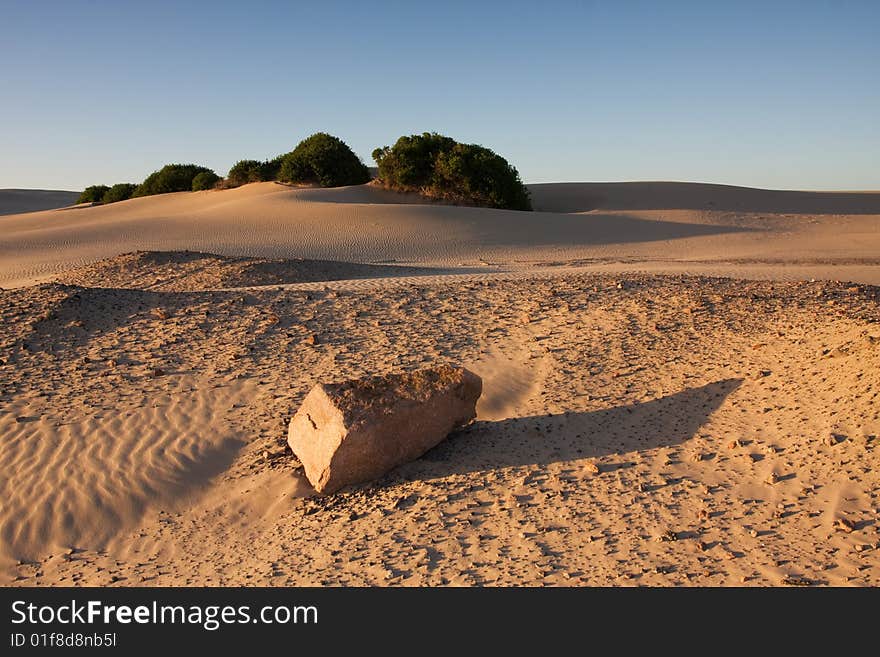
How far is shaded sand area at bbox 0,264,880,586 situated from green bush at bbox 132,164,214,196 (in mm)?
33714

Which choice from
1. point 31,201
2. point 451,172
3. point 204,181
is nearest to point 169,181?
point 204,181

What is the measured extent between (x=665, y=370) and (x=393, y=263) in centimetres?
1143

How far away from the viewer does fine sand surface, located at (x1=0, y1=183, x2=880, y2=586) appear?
5.29 meters

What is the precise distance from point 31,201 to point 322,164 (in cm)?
3461

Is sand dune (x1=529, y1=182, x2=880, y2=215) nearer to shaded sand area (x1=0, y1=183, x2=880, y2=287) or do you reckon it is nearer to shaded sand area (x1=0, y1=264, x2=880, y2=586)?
shaded sand area (x1=0, y1=183, x2=880, y2=287)

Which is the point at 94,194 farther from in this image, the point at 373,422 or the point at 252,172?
the point at 373,422

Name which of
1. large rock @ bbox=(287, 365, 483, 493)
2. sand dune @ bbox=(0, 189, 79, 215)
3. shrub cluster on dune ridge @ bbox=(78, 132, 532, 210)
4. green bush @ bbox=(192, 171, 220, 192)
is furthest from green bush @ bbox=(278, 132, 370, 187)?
large rock @ bbox=(287, 365, 483, 493)

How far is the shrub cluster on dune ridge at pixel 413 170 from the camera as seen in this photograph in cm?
3272

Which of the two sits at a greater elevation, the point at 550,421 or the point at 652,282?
the point at 652,282

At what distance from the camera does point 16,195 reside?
63156 millimetres
